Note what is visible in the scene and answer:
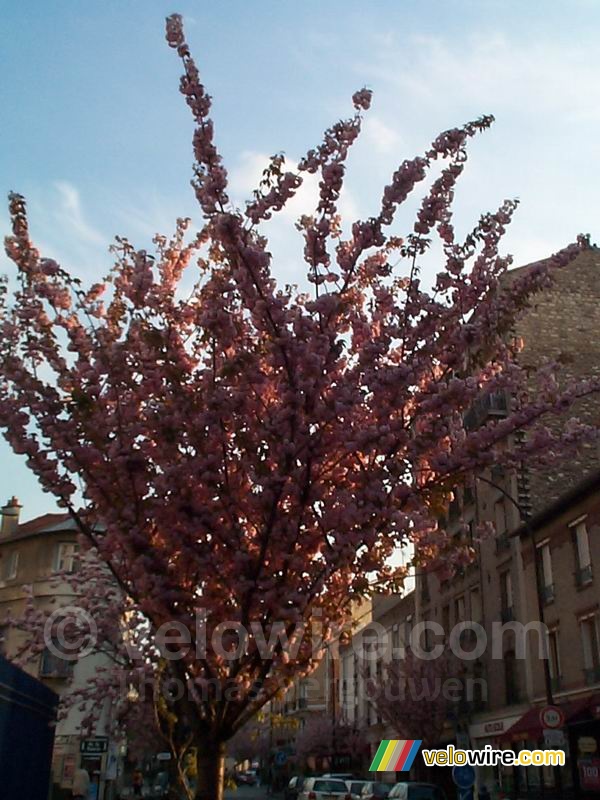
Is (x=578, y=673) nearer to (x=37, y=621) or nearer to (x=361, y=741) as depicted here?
(x=37, y=621)

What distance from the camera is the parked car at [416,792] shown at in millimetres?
22648

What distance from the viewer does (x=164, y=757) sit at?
29438 millimetres

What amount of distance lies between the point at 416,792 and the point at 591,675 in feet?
21.3

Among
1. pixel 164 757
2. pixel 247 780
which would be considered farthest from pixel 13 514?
pixel 247 780

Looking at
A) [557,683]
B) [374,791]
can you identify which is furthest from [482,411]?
[374,791]

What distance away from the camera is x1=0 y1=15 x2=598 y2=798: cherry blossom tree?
292 inches

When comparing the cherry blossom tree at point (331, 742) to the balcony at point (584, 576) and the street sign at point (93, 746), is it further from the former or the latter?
the street sign at point (93, 746)

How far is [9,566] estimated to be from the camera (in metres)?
37.3

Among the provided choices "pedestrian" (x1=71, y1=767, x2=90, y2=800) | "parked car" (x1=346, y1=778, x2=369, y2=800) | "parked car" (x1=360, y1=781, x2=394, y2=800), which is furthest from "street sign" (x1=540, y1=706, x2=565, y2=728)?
"pedestrian" (x1=71, y1=767, x2=90, y2=800)

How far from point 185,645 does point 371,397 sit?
2859mm

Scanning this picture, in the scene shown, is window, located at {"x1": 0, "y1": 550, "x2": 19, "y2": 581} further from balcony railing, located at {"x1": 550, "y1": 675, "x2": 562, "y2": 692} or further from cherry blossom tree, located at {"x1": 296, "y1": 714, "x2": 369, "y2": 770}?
cherry blossom tree, located at {"x1": 296, "y1": 714, "x2": 369, "y2": 770}

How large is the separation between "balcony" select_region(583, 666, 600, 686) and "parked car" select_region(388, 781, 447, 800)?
18.3ft

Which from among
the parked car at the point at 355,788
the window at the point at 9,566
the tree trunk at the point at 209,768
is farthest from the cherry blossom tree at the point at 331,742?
the tree trunk at the point at 209,768

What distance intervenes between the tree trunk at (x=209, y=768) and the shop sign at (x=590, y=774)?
55.2ft
